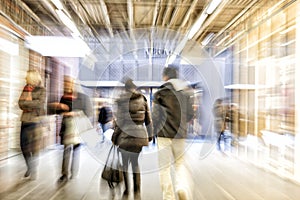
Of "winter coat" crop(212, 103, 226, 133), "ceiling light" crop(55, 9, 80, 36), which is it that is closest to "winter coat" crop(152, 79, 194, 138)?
"ceiling light" crop(55, 9, 80, 36)

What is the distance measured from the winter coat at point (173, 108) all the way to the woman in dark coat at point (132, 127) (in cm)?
26

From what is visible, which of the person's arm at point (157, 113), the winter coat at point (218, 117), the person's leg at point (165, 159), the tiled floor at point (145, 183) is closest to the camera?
the person's arm at point (157, 113)

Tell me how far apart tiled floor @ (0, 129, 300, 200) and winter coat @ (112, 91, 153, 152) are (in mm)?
201

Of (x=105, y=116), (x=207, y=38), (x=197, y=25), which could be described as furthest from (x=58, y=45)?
(x=105, y=116)

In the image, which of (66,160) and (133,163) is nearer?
(133,163)

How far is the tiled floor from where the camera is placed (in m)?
2.85

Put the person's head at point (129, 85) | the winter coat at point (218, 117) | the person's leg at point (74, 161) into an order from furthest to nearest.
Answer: the winter coat at point (218, 117)
the person's leg at point (74, 161)
the person's head at point (129, 85)

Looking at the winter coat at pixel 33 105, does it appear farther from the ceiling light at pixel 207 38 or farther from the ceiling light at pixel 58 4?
the ceiling light at pixel 207 38

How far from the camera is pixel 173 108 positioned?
2408mm

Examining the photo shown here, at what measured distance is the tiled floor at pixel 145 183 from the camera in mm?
2846

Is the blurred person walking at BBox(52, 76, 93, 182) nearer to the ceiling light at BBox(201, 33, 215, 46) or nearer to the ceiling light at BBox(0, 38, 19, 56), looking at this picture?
the ceiling light at BBox(0, 38, 19, 56)

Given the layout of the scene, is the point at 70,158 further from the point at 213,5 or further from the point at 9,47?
the point at 213,5

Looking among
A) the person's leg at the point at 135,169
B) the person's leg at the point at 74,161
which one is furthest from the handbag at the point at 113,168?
the person's leg at the point at 74,161

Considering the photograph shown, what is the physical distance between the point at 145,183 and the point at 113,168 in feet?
2.15
